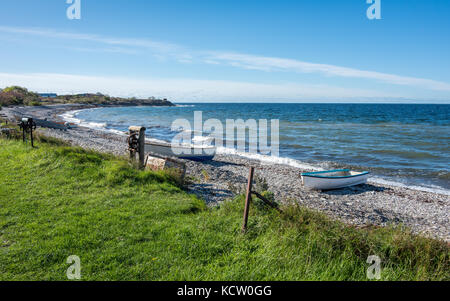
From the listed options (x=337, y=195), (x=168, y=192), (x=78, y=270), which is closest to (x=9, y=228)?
(x=78, y=270)

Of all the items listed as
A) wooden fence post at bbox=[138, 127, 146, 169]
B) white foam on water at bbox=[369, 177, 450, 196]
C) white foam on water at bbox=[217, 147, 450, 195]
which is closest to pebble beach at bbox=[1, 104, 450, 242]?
white foam on water at bbox=[369, 177, 450, 196]

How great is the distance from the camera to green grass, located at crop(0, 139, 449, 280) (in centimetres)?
442

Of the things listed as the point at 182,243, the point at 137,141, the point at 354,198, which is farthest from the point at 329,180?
the point at 182,243

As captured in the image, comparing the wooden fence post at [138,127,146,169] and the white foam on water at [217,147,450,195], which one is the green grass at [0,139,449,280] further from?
the white foam on water at [217,147,450,195]

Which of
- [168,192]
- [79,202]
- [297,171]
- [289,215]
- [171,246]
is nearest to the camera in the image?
[171,246]

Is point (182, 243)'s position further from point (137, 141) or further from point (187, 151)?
point (187, 151)

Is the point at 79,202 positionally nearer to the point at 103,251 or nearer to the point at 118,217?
the point at 118,217

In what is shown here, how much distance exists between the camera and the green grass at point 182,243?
4.42 m

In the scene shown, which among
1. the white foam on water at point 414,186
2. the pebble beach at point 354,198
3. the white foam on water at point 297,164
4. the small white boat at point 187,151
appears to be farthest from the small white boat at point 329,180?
the small white boat at point 187,151

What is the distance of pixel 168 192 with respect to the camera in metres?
8.52

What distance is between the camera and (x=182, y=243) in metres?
5.24
